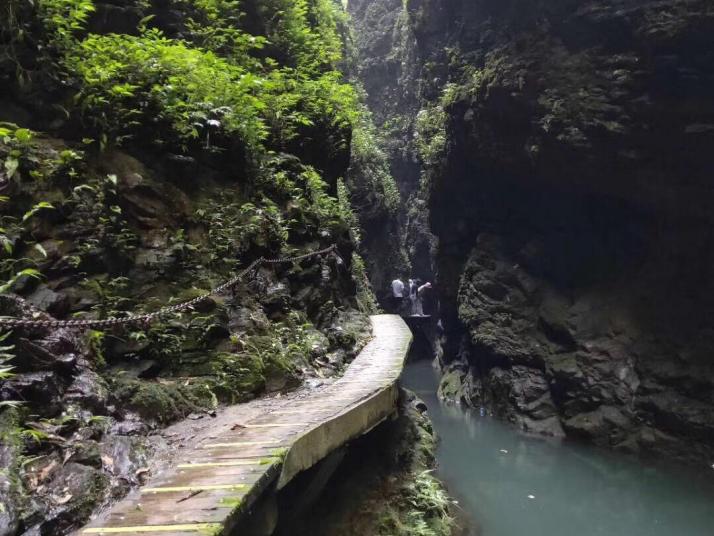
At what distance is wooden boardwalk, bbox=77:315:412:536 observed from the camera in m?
2.55

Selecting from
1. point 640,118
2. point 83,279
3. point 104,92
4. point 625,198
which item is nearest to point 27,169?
point 83,279

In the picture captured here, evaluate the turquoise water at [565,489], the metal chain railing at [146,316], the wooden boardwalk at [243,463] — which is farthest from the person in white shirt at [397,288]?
the wooden boardwalk at [243,463]

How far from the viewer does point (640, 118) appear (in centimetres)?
1420

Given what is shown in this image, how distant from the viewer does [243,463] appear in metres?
3.20

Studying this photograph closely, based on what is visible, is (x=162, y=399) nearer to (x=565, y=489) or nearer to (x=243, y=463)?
(x=243, y=463)

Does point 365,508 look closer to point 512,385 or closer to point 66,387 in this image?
point 66,387

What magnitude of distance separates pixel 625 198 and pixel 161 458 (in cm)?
1553

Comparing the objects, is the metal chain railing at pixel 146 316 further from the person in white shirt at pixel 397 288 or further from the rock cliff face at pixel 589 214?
the person in white shirt at pixel 397 288

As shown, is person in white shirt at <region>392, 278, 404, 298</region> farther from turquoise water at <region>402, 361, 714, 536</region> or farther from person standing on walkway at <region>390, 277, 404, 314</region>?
turquoise water at <region>402, 361, 714, 536</region>

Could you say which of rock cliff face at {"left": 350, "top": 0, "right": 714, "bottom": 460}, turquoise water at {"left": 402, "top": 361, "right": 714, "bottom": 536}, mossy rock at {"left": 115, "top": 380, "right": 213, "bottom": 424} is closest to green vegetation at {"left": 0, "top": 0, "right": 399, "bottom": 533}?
mossy rock at {"left": 115, "top": 380, "right": 213, "bottom": 424}

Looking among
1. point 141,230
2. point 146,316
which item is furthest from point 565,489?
point 146,316

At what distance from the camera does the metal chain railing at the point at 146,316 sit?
→ 2.94 meters

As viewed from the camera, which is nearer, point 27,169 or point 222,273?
point 27,169

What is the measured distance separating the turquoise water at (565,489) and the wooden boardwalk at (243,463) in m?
5.89
